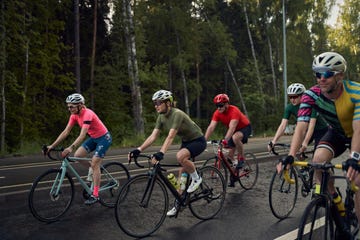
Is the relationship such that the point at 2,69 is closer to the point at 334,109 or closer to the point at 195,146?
the point at 195,146

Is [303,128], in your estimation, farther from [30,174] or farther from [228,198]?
[30,174]

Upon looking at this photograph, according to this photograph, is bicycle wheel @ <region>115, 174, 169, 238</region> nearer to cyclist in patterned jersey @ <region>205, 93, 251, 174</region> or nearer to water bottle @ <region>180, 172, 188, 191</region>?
water bottle @ <region>180, 172, 188, 191</region>

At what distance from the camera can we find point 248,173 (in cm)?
855

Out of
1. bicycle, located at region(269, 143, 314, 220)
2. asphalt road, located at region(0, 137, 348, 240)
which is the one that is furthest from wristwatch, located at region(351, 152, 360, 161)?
bicycle, located at region(269, 143, 314, 220)

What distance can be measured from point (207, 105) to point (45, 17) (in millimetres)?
23886

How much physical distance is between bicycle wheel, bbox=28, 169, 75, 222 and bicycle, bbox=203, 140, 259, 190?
2587 mm

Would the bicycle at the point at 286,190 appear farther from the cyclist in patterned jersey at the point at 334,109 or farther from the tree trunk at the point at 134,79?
the tree trunk at the point at 134,79

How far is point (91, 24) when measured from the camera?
27.4 meters

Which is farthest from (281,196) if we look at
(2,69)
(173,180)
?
(2,69)

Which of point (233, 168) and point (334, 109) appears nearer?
point (334, 109)

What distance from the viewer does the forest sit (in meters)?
16.4

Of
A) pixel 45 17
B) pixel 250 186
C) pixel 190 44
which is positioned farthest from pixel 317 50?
pixel 250 186

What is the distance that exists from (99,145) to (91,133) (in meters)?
0.28

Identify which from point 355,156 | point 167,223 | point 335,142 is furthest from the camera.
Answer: point 167,223
